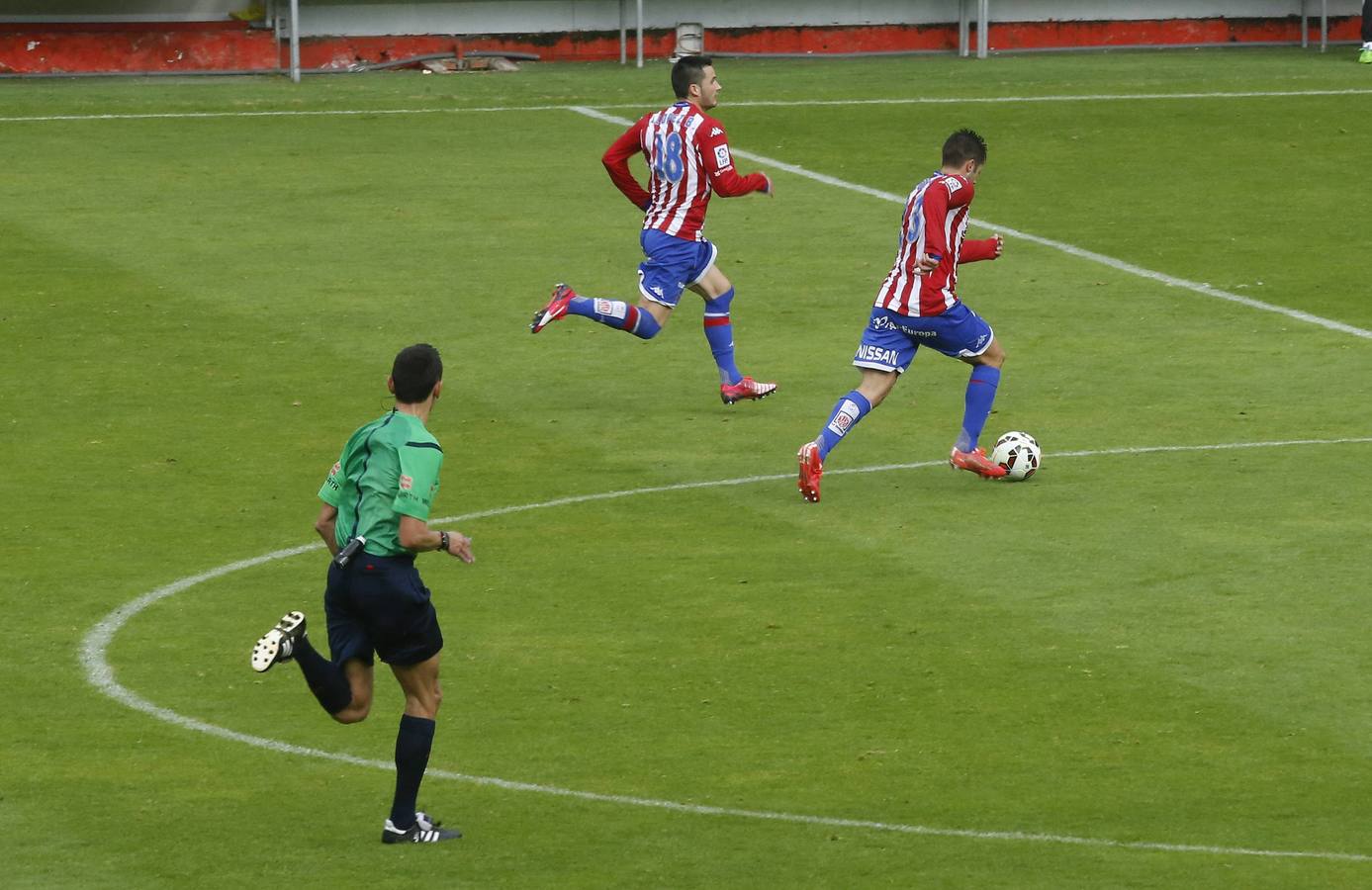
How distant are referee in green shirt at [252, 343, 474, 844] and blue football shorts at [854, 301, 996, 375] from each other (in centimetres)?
597

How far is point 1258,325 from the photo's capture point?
2017 centimetres

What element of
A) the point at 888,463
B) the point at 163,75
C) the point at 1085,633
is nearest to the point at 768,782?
the point at 1085,633

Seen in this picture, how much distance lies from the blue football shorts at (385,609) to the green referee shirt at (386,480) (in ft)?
0.23

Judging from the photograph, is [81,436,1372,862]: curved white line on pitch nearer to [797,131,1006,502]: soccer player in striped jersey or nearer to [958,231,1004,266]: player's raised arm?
[797,131,1006,502]: soccer player in striped jersey

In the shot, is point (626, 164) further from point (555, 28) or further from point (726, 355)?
point (555, 28)

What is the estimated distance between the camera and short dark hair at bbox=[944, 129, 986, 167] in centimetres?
1445

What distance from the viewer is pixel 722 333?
17.4 m

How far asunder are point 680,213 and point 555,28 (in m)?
18.6

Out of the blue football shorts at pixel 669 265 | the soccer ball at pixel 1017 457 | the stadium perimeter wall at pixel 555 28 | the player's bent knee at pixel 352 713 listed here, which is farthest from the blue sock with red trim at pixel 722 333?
the stadium perimeter wall at pixel 555 28

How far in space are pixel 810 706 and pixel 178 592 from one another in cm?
366

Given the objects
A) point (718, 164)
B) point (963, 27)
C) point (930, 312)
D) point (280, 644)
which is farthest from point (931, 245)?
point (963, 27)

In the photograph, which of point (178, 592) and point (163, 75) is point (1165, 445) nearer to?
point (178, 592)

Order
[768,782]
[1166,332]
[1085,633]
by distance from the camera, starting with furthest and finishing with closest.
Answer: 1. [1166,332]
2. [1085,633]
3. [768,782]

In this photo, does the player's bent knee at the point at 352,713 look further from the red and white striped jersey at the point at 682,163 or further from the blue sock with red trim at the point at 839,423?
the red and white striped jersey at the point at 682,163
